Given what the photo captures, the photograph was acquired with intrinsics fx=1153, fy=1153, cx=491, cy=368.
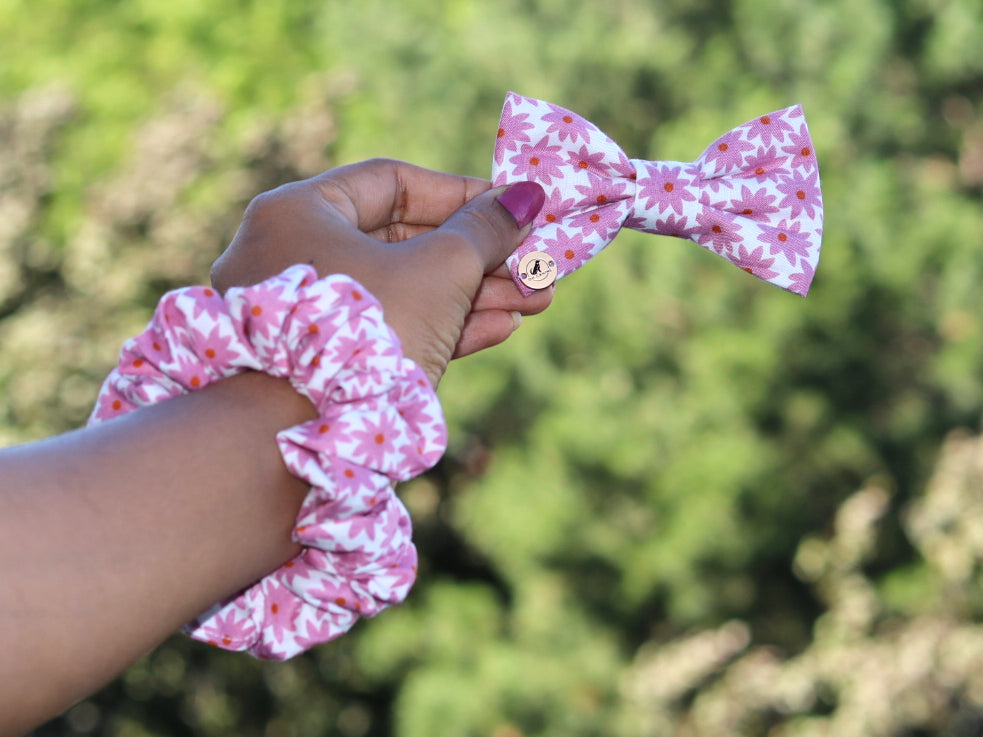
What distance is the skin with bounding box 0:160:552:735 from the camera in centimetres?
75

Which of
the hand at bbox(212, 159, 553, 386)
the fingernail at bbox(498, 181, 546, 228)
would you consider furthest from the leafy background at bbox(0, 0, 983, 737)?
the hand at bbox(212, 159, 553, 386)

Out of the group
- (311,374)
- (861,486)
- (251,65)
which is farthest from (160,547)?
(251,65)

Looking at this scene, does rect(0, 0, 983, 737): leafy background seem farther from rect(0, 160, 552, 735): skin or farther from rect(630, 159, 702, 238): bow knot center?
rect(0, 160, 552, 735): skin

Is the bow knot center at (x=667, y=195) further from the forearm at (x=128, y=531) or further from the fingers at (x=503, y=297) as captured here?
the forearm at (x=128, y=531)

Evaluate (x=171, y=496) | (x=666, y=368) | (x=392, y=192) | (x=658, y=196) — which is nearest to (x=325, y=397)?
(x=171, y=496)

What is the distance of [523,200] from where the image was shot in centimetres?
132

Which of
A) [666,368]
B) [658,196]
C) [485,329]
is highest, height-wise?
[658,196]

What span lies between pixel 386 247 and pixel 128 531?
1.21 ft

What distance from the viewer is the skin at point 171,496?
752mm

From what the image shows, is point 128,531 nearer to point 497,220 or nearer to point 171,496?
point 171,496

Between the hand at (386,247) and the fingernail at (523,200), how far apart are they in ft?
0.11

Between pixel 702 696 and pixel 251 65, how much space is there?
4.12m

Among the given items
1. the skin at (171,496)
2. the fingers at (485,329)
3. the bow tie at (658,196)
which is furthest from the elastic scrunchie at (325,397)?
the bow tie at (658,196)

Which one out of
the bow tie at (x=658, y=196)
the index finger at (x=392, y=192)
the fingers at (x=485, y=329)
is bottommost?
the fingers at (x=485, y=329)
